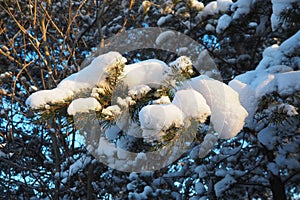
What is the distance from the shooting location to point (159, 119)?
83cm

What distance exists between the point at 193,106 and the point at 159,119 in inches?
4.8

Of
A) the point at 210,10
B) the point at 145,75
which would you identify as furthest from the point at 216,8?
the point at 145,75

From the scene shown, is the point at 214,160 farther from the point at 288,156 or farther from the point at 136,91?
the point at 136,91

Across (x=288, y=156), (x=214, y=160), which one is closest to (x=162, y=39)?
(x=214, y=160)

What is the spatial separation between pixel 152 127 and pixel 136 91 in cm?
21

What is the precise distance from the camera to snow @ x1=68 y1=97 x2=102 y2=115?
0.93 meters

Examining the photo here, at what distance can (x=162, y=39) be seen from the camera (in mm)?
3654

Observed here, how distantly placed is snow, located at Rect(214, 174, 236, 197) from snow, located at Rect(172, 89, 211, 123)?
308 centimetres

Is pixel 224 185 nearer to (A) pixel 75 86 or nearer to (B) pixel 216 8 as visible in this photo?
(B) pixel 216 8

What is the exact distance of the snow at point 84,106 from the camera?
935mm

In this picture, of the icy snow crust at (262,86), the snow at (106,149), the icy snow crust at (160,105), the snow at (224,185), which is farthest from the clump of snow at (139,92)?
the snow at (224,185)

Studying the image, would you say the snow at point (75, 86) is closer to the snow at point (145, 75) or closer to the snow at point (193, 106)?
the snow at point (145, 75)

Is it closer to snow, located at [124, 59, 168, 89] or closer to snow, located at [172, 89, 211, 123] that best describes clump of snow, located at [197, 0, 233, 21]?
snow, located at [124, 59, 168, 89]

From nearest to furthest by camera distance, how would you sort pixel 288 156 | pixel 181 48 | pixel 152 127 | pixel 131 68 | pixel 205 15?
pixel 152 127 → pixel 131 68 → pixel 205 15 → pixel 288 156 → pixel 181 48
